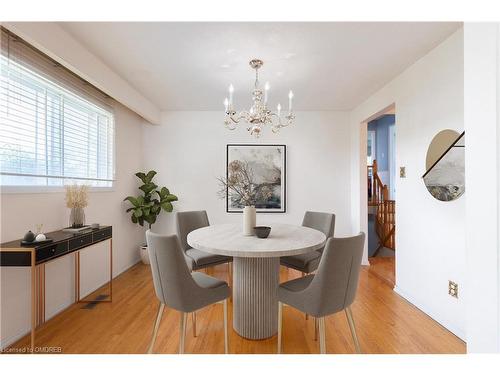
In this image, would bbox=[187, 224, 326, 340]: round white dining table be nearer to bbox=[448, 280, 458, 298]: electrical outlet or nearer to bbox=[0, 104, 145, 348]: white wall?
bbox=[448, 280, 458, 298]: electrical outlet

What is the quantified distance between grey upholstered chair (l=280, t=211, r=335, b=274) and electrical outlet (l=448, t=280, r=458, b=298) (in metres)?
1.09

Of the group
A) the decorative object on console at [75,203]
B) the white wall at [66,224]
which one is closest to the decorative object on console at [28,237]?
the white wall at [66,224]

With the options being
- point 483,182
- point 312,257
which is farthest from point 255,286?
point 483,182

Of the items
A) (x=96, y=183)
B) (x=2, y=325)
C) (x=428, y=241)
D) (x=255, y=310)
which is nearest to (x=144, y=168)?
(x=96, y=183)

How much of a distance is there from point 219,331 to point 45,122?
8.16 feet

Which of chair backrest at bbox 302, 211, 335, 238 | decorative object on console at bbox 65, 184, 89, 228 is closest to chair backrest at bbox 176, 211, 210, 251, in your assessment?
decorative object on console at bbox 65, 184, 89, 228

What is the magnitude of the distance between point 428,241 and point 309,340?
156 centimetres

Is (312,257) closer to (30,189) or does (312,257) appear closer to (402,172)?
(402,172)

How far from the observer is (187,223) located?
2.82 metres

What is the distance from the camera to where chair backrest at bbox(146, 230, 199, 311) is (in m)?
1.47

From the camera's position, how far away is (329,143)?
13.7 feet

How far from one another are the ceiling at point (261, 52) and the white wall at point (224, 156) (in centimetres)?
84

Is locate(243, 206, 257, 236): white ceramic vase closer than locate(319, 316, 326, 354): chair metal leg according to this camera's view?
No
